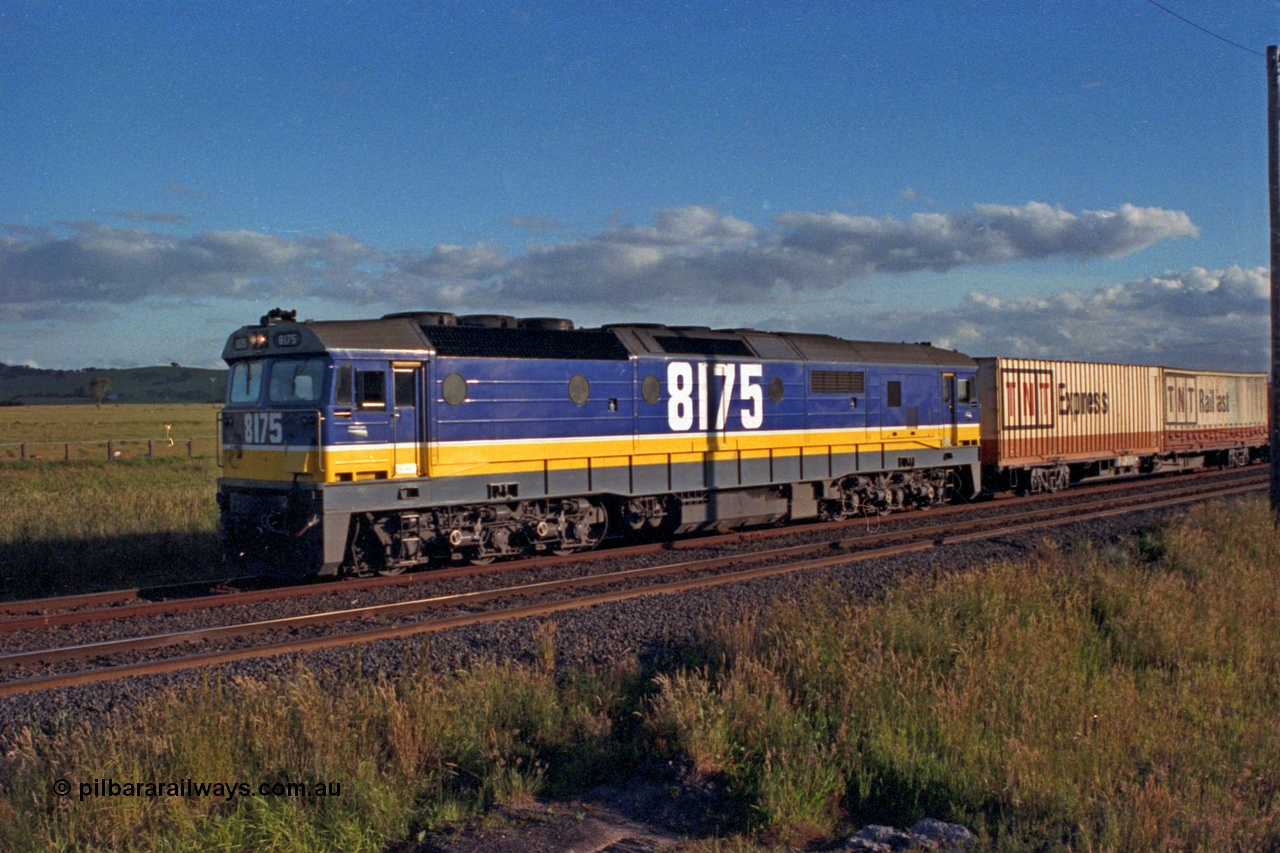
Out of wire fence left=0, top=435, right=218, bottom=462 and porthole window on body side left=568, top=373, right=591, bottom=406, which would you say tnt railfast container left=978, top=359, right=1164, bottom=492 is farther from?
wire fence left=0, top=435, right=218, bottom=462

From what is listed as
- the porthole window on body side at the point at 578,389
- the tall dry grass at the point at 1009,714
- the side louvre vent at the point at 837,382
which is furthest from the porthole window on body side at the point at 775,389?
the tall dry grass at the point at 1009,714

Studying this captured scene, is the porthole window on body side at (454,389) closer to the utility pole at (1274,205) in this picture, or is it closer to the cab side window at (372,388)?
the cab side window at (372,388)

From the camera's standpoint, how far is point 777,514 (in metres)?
19.5

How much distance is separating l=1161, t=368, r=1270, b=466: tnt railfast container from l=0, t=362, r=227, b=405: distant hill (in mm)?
115522

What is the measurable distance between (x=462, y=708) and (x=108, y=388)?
135m

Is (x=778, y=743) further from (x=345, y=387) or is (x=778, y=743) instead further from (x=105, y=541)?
(x=105, y=541)

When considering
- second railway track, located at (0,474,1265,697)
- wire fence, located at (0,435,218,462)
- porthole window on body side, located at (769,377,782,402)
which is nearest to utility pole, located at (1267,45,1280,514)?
second railway track, located at (0,474,1265,697)

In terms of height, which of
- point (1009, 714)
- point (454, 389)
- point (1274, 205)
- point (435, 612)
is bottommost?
point (435, 612)

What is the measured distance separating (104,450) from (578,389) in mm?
42127

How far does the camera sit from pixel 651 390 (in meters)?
17.0

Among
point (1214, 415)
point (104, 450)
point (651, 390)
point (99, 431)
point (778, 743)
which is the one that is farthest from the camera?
point (99, 431)

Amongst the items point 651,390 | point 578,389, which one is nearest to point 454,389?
→ point 578,389

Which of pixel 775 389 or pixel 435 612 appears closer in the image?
pixel 435 612

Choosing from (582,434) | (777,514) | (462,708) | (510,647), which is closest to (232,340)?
(582,434)
